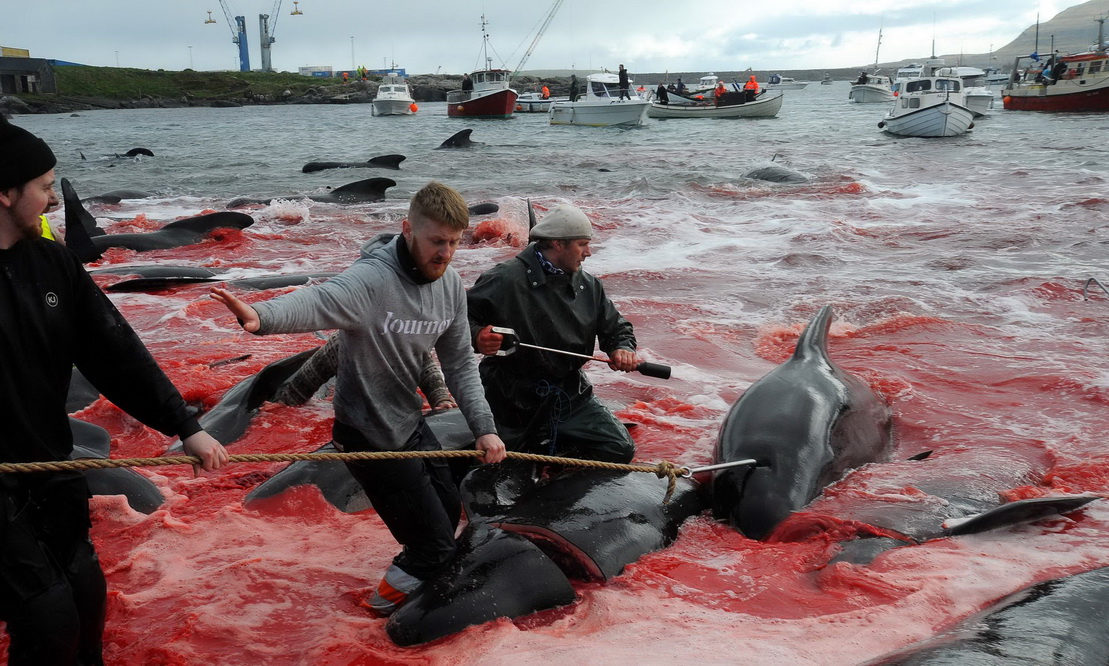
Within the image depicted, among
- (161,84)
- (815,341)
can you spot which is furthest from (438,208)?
(161,84)

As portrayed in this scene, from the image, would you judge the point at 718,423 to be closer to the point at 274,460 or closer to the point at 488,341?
the point at 488,341

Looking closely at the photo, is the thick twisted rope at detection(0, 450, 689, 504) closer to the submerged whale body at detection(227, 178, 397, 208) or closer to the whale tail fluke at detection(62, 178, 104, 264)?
the whale tail fluke at detection(62, 178, 104, 264)

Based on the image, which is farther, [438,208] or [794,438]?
[794,438]

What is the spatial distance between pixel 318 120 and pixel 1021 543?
65376 millimetres

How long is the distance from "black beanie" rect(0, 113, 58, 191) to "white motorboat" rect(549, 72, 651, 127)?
46720mm

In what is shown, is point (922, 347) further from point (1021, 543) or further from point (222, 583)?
point (222, 583)

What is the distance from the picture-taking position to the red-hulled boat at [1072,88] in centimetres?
4725

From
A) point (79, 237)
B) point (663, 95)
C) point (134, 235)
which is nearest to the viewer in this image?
point (79, 237)

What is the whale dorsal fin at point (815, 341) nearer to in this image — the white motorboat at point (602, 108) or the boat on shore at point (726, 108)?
the white motorboat at point (602, 108)

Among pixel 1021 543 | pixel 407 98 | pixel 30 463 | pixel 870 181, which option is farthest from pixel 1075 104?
pixel 30 463

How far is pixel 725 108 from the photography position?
54469 mm

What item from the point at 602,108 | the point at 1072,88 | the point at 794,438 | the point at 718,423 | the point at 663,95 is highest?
the point at 663,95

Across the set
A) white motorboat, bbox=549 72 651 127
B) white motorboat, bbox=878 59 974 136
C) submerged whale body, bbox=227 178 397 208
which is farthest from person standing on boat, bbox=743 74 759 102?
submerged whale body, bbox=227 178 397 208

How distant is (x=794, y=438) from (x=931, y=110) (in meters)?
35.0
